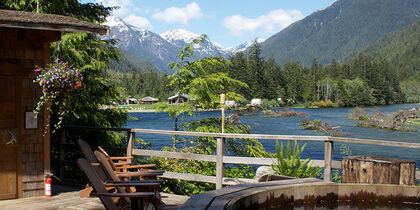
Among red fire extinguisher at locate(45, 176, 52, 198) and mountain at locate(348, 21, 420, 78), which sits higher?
mountain at locate(348, 21, 420, 78)

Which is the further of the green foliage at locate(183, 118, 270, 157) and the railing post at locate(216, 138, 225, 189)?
the green foliage at locate(183, 118, 270, 157)

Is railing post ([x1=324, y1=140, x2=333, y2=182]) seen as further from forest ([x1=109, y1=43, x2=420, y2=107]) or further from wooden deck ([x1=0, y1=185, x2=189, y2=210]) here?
forest ([x1=109, y1=43, x2=420, y2=107])

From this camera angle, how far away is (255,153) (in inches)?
353

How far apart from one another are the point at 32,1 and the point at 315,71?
9441 centimetres

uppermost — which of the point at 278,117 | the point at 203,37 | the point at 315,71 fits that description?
the point at 315,71

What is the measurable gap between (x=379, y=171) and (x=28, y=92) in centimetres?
418

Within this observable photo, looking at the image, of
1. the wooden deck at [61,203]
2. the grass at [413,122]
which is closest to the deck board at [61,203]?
the wooden deck at [61,203]

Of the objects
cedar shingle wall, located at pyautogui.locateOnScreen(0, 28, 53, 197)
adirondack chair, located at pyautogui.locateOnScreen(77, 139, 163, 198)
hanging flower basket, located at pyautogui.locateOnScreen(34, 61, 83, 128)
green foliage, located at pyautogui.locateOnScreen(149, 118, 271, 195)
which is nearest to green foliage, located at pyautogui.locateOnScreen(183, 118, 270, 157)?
green foliage, located at pyautogui.locateOnScreen(149, 118, 271, 195)

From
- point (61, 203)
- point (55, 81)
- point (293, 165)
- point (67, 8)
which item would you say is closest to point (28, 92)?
point (55, 81)

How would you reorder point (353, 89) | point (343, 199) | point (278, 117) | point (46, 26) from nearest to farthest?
point (343, 199) < point (46, 26) < point (278, 117) < point (353, 89)

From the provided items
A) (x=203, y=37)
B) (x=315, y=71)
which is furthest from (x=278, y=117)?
(x=315, y=71)

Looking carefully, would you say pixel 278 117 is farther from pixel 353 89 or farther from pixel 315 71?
pixel 315 71

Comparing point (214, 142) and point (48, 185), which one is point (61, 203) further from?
point (214, 142)

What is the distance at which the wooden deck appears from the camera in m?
4.78
